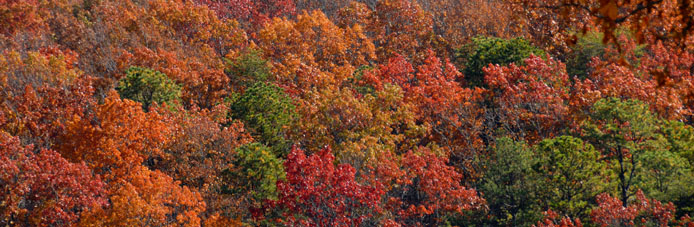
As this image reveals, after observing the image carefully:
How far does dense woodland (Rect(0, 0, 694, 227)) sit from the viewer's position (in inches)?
1441

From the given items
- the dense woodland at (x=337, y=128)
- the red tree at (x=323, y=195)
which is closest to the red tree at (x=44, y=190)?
the dense woodland at (x=337, y=128)

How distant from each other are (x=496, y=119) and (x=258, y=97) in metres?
18.1

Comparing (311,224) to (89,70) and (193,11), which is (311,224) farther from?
(193,11)

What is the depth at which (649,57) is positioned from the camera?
51656 millimetres

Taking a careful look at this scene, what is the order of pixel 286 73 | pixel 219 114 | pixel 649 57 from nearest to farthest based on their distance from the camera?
pixel 219 114, pixel 649 57, pixel 286 73

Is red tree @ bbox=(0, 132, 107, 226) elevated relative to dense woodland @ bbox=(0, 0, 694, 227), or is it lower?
lower

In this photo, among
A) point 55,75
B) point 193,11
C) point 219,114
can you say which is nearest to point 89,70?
point 55,75

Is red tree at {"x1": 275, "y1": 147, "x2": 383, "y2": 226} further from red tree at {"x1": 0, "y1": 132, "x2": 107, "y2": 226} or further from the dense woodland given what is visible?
red tree at {"x1": 0, "y1": 132, "x2": 107, "y2": 226}

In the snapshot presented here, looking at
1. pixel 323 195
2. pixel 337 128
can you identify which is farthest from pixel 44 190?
pixel 337 128

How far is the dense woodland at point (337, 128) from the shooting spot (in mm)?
36594

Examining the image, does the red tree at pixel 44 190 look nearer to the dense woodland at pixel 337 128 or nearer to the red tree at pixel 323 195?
the dense woodland at pixel 337 128

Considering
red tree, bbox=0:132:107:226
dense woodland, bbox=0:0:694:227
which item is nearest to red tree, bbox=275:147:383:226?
dense woodland, bbox=0:0:694:227

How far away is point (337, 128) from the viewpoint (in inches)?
1863

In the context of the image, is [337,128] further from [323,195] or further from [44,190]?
[44,190]
